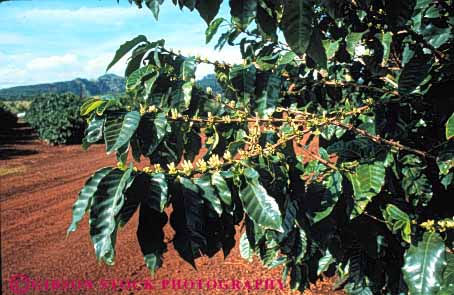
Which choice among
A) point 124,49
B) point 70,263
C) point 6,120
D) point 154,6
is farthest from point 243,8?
point 6,120

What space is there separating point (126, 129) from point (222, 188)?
322mm

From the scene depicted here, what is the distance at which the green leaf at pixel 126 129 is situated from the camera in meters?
1.11

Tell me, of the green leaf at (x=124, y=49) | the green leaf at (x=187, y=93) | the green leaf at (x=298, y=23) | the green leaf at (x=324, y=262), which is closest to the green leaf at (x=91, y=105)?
the green leaf at (x=124, y=49)

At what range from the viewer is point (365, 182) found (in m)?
1.42

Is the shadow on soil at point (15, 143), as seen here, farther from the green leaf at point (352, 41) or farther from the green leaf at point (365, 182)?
the green leaf at point (365, 182)

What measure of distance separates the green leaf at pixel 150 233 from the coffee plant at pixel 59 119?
56.4 feet

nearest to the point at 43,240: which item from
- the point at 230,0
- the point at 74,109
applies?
the point at 230,0

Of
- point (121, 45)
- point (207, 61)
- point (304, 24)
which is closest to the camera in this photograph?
point (304, 24)

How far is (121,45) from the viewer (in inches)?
51.8

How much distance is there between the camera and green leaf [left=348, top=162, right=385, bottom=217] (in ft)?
4.59

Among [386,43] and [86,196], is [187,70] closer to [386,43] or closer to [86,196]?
[86,196]

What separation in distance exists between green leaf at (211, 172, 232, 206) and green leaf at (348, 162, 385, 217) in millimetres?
544

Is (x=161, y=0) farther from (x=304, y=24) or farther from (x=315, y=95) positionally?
(x=315, y=95)

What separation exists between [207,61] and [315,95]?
0.69m
